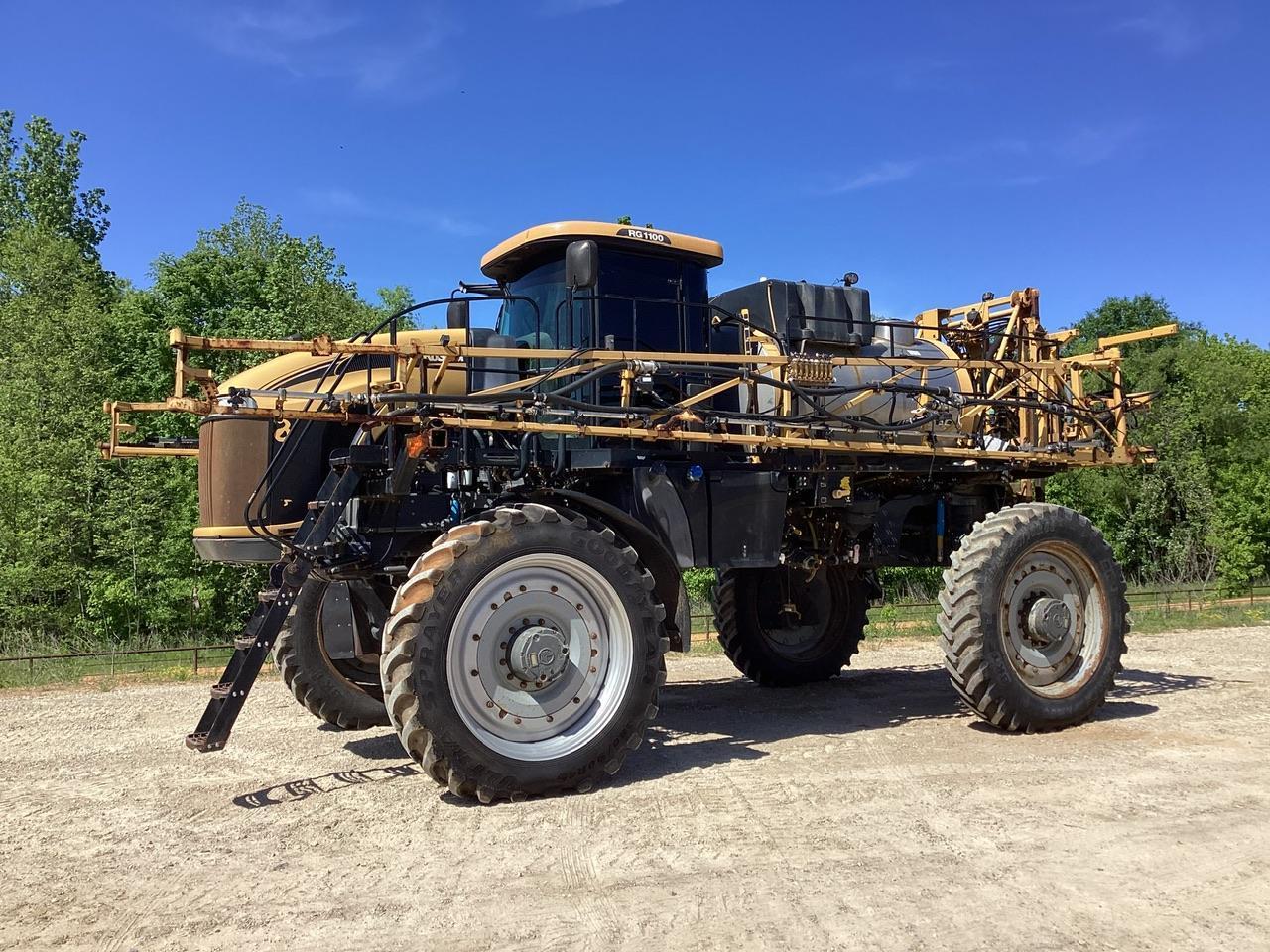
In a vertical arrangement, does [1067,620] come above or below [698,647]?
above

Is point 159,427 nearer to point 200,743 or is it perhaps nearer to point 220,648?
point 220,648

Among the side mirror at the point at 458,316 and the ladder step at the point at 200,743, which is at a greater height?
the side mirror at the point at 458,316

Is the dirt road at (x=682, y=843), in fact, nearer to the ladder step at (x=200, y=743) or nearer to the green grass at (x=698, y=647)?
the ladder step at (x=200, y=743)

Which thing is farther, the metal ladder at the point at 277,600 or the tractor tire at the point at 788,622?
the tractor tire at the point at 788,622

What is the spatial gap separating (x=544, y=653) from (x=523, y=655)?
0.13 meters

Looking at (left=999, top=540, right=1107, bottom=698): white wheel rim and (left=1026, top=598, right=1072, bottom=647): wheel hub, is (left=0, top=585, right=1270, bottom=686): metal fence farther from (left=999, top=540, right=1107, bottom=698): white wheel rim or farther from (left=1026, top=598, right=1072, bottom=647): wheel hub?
(left=1026, top=598, right=1072, bottom=647): wheel hub

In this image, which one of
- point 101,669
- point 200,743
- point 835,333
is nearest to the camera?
point 200,743

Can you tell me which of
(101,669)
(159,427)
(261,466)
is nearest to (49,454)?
(159,427)

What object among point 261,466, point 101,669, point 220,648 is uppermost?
point 261,466

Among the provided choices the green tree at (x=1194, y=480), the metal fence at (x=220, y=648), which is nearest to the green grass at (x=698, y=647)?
the metal fence at (x=220, y=648)

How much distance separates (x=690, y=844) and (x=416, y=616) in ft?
6.64

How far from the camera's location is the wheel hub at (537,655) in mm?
6160

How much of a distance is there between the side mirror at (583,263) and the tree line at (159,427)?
5.23m

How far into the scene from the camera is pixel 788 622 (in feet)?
35.2
